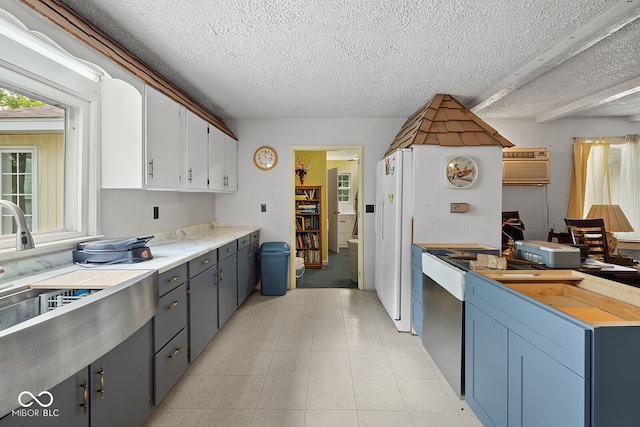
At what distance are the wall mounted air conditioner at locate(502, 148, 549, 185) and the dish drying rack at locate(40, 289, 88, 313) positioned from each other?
15.5 feet

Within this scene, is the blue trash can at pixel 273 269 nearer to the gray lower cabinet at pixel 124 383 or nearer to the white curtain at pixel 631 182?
the gray lower cabinet at pixel 124 383

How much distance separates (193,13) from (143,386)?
217 centimetres

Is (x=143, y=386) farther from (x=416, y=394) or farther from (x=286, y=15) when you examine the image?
(x=286, y=15)

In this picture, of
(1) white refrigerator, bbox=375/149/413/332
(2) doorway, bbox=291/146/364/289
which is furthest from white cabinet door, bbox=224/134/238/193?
(1) white refrigerator, bbox=375/149/413/332

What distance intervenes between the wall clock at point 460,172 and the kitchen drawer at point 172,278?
2464 mm

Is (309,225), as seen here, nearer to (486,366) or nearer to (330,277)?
(330,277)

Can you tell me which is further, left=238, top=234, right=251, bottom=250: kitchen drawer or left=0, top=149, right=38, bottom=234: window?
left=238, top=234, right=251, bottom=250: kitchen drawer

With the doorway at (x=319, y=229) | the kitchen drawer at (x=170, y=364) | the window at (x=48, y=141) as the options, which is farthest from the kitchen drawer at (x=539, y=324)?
the doorway at (x=319, y=229)

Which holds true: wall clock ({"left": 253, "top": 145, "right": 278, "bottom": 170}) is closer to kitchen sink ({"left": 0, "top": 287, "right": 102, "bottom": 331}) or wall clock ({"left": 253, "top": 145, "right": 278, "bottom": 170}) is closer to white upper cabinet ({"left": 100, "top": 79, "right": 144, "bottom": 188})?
white upper cabinet ({"left": 100, "top": 79, "right": 144, "bottom": 188})

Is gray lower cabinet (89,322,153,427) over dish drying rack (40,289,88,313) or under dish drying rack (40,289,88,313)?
under

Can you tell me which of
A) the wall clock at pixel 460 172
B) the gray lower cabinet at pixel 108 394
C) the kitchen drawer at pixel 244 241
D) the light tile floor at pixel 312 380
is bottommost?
the light tile floor at pixel 312 380

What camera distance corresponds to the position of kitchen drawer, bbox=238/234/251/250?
3395mm

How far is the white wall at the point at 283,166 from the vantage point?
4219 mm

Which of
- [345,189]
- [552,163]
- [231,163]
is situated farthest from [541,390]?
[345,189]
